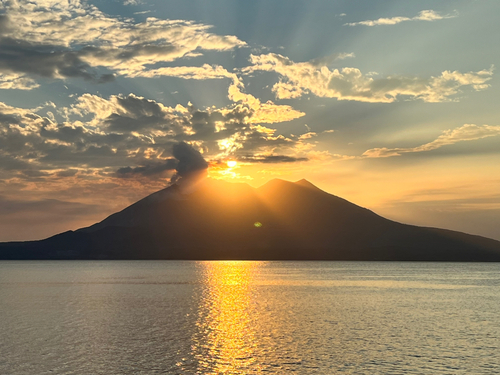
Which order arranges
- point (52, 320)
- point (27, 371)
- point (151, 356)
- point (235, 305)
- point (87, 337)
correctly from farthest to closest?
point (235, 305), point (52, 320), point (87, 337), point (151, 356), point (27, 371)

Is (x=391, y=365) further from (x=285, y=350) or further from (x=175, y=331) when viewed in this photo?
(x=175, y=331)

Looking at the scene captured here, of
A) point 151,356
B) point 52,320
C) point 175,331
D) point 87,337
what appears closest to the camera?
point 151,356

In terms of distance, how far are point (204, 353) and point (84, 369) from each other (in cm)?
1054

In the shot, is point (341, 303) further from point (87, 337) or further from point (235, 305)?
point (87, 337)

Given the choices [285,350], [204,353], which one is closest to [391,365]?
[285,350]

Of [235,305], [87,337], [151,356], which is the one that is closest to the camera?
[151,356]

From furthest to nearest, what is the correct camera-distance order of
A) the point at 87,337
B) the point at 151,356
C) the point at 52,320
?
1. the point at 52,320
2. the point at 87,337
3. the point at 151,356

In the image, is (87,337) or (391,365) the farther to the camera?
(87,337)

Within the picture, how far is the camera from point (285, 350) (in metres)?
45.5

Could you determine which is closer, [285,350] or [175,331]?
[285,350]

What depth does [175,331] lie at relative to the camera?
187 feet

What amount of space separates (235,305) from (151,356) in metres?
44.7

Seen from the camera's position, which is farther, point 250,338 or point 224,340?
point 250,338

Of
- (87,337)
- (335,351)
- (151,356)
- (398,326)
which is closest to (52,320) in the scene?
(87,337)
